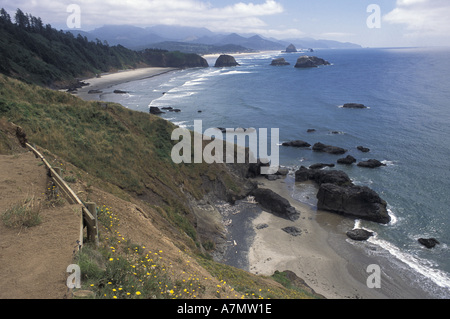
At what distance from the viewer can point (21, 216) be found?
8.42m

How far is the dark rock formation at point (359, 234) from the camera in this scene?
89.6 ft

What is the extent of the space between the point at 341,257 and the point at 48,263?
933 inches

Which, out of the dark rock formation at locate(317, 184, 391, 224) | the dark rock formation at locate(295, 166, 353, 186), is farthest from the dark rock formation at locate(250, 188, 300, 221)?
the dark rock formation at locate(295, 166, 353, 186)

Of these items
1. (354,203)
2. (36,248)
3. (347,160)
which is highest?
(36,248)

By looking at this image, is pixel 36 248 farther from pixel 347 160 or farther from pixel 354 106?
pixel 354 106

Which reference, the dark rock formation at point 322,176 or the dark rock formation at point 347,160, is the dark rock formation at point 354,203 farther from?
the dark rock formation at point 347,160

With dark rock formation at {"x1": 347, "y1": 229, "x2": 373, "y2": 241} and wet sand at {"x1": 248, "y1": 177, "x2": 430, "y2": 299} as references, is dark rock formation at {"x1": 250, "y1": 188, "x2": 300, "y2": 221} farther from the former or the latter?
dark rock formation at {"x1": 347, "y1": 229, "x2": 373, "y2": 241}

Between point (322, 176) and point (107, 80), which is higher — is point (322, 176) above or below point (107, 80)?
below

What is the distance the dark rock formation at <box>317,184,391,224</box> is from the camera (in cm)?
3000

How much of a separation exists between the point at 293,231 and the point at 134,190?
1559 centimetres

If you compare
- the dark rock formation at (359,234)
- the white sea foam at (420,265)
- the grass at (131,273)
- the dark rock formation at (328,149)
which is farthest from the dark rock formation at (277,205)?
the grass at (131,273)


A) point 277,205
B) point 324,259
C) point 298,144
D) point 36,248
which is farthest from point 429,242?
point 36,248

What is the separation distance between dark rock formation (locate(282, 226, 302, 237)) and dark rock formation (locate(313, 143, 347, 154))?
23093mm
